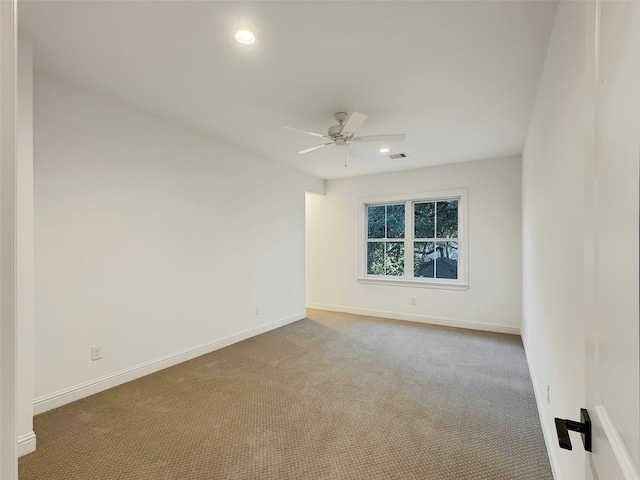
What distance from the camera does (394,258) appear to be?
18.2 feet

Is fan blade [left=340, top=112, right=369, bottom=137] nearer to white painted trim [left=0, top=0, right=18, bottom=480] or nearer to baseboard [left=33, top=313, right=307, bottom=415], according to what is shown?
white painted trim [left=0, top=0, right=18, bottom=480]

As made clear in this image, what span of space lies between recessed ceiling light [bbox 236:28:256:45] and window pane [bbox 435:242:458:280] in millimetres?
4226

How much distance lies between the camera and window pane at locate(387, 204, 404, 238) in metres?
5.48

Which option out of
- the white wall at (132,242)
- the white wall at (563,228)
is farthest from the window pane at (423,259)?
the white wall at (563,228)

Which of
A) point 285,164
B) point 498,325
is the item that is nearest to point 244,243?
point 285,164

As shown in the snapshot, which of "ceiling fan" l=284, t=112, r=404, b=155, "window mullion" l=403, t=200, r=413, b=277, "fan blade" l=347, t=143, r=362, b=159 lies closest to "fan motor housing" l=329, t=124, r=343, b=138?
"ceiling fan" l=284, t=112, r=404, b=155

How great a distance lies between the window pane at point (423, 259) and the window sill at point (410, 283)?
168mm

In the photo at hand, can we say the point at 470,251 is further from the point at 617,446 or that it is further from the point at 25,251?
the point at 25,251

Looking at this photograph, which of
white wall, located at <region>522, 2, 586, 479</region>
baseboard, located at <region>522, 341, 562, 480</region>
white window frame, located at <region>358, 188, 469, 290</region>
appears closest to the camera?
white wall, located at <region>522, 2, 586, 479</region>

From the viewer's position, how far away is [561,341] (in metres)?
1.58

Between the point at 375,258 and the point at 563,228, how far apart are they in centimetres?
424

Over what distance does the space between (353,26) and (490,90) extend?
4.63 feet

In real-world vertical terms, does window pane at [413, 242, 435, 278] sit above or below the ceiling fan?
below

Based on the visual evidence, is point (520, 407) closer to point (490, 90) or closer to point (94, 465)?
point (490, 90)
